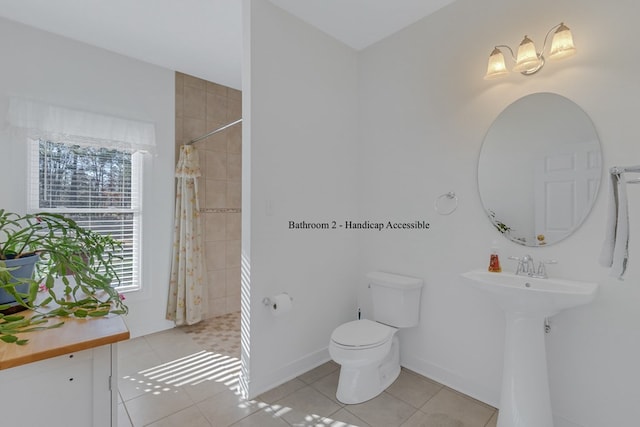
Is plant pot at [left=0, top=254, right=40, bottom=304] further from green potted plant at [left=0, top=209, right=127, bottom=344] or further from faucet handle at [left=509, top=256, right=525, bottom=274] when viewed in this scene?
faucet handle at [left=509, top=256, right=525, bottom=274]

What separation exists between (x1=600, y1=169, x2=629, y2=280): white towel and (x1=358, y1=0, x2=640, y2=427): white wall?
276 mm

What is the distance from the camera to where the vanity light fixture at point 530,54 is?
1.58 m

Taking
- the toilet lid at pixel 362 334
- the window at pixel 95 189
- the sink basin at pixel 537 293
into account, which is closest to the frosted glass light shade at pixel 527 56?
the sink basin at pixel 537 293

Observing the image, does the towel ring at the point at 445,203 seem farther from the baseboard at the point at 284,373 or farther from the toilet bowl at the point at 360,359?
the baseboard at the point at 284,373

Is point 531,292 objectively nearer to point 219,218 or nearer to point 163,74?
point 219,218

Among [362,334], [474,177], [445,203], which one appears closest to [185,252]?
[362,334]

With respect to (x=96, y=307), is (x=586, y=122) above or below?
above

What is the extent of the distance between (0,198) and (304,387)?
8.58 feet

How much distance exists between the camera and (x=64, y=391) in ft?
2.88

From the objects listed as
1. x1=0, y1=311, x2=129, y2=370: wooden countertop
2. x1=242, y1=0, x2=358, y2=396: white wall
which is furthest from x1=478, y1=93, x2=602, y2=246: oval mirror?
x1=0, y1=311, x2=129, y2=370: wooden countertop

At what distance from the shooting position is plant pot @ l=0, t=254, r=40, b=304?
0.93 metres

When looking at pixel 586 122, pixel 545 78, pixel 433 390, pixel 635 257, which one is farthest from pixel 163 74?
pixel 635 257

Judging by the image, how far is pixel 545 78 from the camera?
5.67ft

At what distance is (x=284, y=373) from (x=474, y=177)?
75.1 inches
